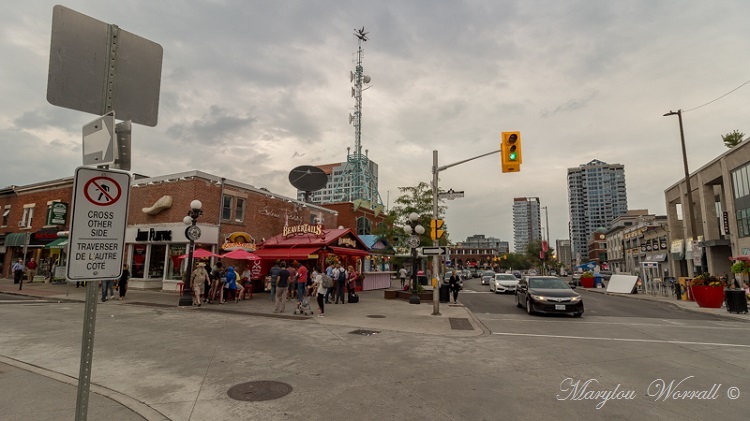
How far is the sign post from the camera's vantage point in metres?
2.60

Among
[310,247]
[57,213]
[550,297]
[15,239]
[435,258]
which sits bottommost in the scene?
[550,297]

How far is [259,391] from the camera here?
17.9ft

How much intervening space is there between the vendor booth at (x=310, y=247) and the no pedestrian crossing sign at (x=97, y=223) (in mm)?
17140

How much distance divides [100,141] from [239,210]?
74.8ft

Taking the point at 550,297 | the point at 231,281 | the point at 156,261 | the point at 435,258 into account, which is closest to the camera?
the point at 550,297

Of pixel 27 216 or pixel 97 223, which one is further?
pixel 27 216

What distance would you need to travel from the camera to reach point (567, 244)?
421 ft

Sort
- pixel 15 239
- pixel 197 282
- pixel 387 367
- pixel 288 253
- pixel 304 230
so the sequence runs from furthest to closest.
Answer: pixel 15 239 < pixel 304 230 < pixel 288 253 < pixel 197 282 < pixel 387 367

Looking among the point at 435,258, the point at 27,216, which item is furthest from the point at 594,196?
the point at 27,216

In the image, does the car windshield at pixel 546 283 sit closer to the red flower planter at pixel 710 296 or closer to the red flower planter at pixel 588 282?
the red flower planter at pixel 710 296

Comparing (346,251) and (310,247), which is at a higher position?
(310,247)

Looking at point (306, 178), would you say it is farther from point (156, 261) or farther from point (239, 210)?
point (156, 261)

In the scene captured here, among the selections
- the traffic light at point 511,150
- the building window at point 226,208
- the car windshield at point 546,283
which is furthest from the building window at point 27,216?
the car windshield at point 546,283

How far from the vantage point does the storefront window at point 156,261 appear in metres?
23.5
